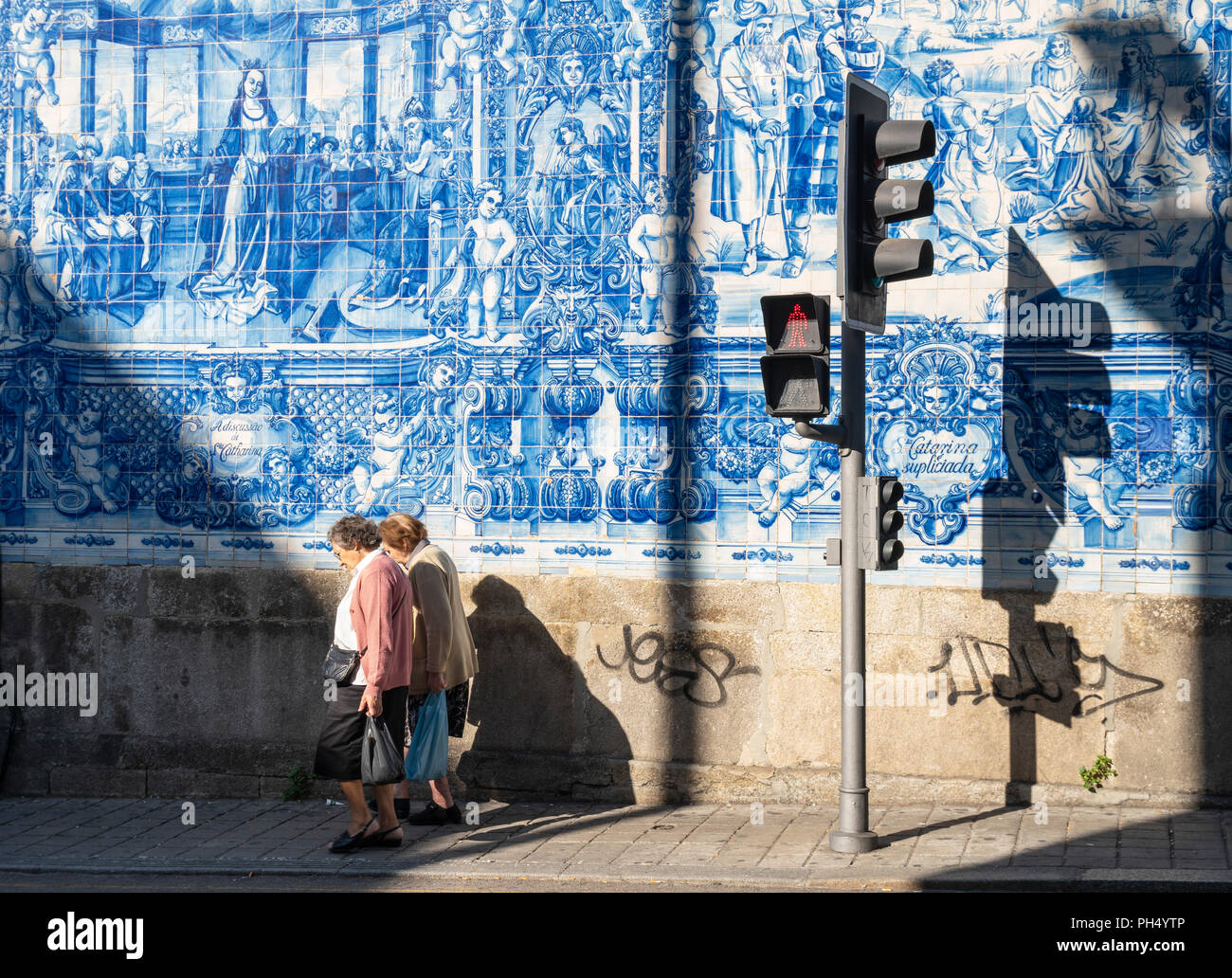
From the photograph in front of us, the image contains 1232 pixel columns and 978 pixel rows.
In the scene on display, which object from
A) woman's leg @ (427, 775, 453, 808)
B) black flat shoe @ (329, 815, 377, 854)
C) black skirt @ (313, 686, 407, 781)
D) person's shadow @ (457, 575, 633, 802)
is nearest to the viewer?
black skirt @ (313, 686, 407, 781)

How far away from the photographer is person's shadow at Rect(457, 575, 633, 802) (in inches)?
360

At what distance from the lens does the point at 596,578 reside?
916 cm

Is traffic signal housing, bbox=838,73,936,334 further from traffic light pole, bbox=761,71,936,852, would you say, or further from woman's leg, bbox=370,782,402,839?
woman's leg, bbox=370,782,402,839

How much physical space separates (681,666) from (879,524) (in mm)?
2014

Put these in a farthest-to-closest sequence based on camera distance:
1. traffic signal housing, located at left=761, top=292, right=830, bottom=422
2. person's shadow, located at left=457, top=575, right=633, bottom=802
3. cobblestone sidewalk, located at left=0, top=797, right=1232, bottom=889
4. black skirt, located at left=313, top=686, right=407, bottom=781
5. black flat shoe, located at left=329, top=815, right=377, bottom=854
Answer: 1. person's shadow, located at left=457, top=575, right=633, bottom=802
2. black flat shoe, located at left=329, top=815, right=377, bottom=854
3. black skirt, located at left=313, top=686, right=407, bottom=781
4. traffic signal housing, located at left=761, top=292, right=830, bottom=422
5. cobblestone sidewalk, located at left=0, top=797, right=1232, bottom=889

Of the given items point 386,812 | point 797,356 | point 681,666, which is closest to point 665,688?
point 681,666

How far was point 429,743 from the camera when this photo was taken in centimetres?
841

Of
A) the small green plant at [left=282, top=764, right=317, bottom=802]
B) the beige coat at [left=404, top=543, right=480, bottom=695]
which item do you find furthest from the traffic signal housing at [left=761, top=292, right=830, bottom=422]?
the small green plant at [left=282, top=764, right=317, bottom=802]

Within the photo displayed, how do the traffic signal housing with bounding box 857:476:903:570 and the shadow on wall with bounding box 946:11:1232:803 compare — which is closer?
the traffic signal housing with bounding box 857:476:903:570

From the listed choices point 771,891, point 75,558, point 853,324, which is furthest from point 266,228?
point 771,891

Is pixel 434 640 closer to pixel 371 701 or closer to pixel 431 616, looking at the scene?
pixel 431 616

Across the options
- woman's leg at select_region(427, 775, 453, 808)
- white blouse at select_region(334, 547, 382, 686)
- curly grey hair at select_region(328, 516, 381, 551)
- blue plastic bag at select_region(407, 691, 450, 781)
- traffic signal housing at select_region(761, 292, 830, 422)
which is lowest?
woman's leg at select_region(427, 775, 453, 808)

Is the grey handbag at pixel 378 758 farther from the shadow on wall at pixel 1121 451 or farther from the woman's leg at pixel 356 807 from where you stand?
the shadow on wall at pixel 1121 451

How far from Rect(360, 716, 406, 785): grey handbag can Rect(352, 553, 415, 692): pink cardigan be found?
224 mm
